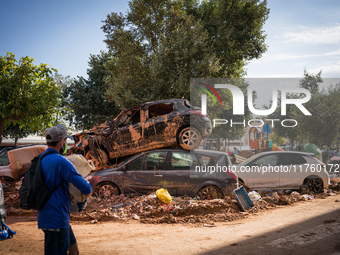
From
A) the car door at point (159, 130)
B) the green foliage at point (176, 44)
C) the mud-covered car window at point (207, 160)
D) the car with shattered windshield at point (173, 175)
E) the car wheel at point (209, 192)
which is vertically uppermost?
the green foliage at point (176, 44)

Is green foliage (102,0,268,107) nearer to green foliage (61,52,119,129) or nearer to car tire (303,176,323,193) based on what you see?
green foliage (61,52,119,129)

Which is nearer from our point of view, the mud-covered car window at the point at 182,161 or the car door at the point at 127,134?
the mud-covered car window at the point at 182,161

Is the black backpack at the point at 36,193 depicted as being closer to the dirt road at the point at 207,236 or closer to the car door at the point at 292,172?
the dirt road at the point at 207,236

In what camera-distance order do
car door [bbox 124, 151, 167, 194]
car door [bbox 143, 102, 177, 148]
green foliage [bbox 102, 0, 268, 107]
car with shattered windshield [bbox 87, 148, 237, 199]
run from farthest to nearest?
green foliage [bbox 102, 0, 268, 107] < car door [bbox 143, 102, 177, 148] < car door [bbox 124, 151, 167, 194] < car with shattered windshield [bbox 87, 148, 237, 199]

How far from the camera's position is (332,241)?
18.8ft

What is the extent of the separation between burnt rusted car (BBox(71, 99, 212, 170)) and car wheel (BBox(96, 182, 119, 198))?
4.69 feet

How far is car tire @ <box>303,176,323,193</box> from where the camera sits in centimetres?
1119

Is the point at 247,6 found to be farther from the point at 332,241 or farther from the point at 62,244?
the point at 62,244

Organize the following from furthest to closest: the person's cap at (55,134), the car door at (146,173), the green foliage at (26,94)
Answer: the green foliage at (26,94)
the car door at (146,173)
the person's cap at (55,134)

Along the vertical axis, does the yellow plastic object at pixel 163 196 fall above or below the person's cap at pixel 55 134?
below

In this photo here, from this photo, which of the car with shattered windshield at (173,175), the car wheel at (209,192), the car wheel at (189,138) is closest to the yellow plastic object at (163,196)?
the car with shattered windshield at (173,175)

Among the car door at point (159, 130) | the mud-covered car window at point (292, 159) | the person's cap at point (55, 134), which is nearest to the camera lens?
the person's cap at point (55, 134)

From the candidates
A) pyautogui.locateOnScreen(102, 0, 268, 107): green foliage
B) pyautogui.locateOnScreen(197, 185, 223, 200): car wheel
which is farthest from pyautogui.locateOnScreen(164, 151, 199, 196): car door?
pyautogui.locateOnScreen(102, 0, 268, 107): green foliage

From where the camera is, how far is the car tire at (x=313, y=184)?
11.2 m
